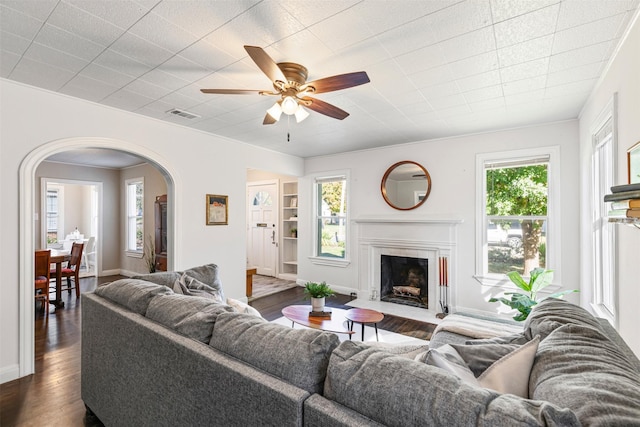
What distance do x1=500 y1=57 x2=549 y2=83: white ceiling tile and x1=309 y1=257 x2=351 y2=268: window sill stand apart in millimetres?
3805

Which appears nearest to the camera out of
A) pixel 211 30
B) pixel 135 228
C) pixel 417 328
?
pixel 211 30

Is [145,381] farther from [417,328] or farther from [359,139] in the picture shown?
[359,139]

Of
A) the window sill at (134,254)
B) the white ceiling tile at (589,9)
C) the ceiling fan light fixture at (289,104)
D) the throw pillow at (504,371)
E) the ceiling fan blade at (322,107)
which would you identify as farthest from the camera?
the window sill at (134,254)

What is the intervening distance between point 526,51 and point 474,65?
337 mm

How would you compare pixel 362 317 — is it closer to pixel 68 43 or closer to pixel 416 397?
pixel 416 397

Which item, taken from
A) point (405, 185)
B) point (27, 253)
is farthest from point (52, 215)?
point (405, 185)

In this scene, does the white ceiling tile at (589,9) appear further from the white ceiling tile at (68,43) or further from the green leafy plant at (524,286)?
the white ceiling tile at (68,43)

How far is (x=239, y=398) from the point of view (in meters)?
1.12

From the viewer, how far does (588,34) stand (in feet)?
6.47

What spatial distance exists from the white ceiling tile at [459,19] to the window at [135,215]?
268 inches

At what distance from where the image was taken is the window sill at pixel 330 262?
5625mm

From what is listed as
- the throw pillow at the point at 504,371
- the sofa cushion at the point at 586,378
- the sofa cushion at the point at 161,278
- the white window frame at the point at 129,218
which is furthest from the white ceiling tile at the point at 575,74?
the white window frame at the point at 129,218

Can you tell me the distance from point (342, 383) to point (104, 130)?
143 inches

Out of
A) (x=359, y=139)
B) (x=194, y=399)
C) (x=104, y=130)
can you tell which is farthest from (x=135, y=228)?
(x=194, y=399)
